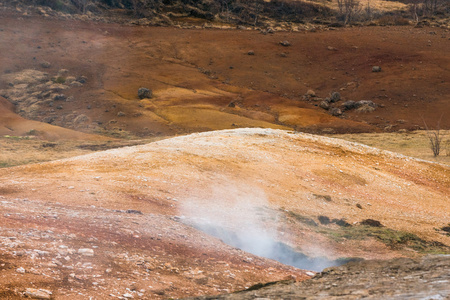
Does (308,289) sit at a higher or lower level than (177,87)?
higher

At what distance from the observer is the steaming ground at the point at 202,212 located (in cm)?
680

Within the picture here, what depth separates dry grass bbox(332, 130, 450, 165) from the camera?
2677 cm

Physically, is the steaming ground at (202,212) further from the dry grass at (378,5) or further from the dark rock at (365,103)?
the dry grass at (378,5)

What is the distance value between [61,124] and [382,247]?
88.2 feet

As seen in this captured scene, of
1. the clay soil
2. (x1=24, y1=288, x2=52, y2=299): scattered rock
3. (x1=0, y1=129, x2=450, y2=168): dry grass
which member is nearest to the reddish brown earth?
the clay soil

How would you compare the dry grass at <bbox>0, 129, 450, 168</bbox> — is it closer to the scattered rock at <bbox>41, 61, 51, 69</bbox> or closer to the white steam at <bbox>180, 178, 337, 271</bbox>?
the white steam at <bbox>180, 178, 337, 271</bbox>

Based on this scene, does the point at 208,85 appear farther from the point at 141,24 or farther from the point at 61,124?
the point at 141,24

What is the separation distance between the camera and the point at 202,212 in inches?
433

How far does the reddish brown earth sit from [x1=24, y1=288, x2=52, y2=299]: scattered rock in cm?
2639

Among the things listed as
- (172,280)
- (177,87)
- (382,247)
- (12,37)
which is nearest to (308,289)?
(172,280)

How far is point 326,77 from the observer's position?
4572 cm

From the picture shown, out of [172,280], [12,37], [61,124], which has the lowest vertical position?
[61,124]

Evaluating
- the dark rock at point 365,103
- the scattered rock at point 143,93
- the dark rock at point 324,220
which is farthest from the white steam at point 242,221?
the dark rock at point 365,103

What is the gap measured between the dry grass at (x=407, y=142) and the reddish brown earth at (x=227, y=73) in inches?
92.1
